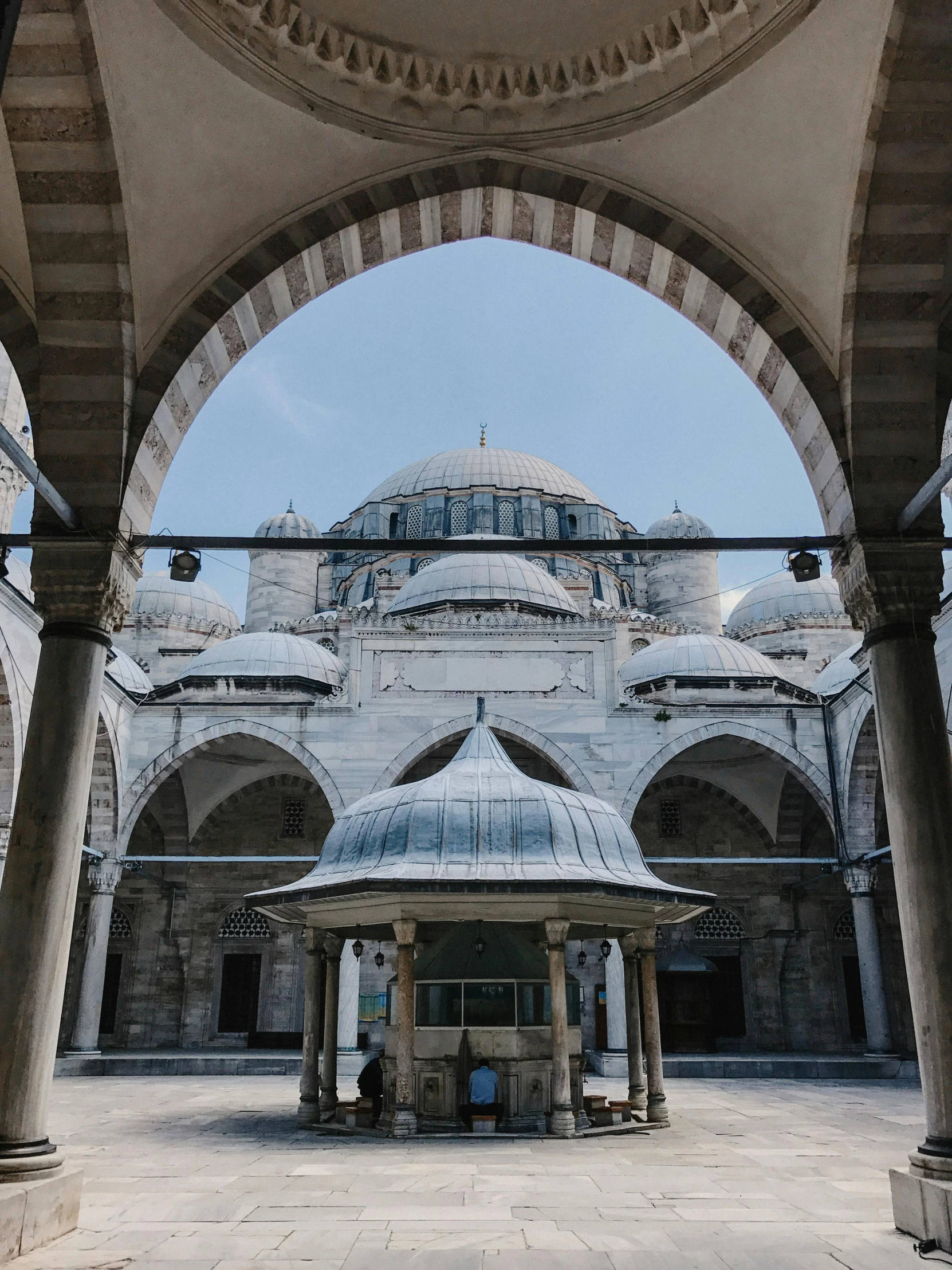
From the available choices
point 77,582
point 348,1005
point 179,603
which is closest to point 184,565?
point 77,582

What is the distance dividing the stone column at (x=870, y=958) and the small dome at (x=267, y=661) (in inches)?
383

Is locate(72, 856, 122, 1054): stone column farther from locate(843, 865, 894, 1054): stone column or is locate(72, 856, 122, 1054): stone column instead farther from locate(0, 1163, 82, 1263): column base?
locate(0, 1163, 82, 1263): column base

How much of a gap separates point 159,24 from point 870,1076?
15019mm

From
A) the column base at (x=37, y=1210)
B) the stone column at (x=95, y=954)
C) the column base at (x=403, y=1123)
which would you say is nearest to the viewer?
the column base at (x=37, y=1210)

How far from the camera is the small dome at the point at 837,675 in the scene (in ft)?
64.8

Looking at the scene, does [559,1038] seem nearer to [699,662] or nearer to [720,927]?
[720,927]

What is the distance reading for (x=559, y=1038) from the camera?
7457 millimetres

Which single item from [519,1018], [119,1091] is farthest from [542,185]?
[119,1091]

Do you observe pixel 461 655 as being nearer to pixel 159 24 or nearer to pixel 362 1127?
pixel 362 1127

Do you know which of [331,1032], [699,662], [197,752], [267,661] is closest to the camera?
[331,1032]

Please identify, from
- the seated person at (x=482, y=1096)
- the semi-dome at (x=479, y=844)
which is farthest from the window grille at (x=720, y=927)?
the seated person at (x=482, y=1096)

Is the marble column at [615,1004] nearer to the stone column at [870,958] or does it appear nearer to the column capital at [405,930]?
the stone column at [870,958]

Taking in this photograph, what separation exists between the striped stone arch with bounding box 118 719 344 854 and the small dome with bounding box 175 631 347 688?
7.50 feet

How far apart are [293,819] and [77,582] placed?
15720 mm
